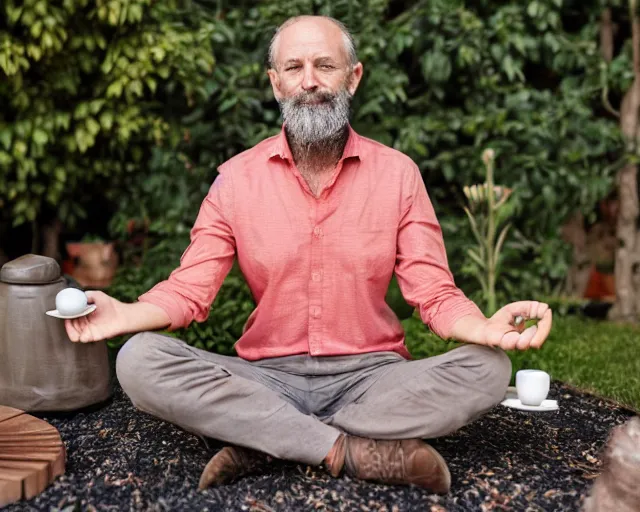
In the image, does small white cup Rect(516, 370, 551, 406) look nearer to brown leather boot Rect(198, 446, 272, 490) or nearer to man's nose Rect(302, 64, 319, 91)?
brown leather boot Rect(198, 446, 272, 490)

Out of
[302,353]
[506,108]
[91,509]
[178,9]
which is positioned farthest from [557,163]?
[91,509]

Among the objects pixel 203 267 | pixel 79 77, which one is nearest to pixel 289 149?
pixel 203 267

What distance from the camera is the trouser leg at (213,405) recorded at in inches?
92.7

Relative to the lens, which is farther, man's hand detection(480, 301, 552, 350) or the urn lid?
the urn lid

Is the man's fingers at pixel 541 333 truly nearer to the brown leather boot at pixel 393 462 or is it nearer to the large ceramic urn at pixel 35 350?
the brown leather boot at pixel 393 462

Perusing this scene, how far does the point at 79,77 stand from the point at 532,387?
3.32 m

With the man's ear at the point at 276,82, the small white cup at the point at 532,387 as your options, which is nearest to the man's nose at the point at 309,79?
the man's ear at the point at 276,82

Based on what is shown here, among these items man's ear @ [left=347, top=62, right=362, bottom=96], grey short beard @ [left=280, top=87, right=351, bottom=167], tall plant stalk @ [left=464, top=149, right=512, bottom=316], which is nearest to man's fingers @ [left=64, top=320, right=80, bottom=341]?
grey short beard @ [left=280, top=87, right=351, bottom=167]

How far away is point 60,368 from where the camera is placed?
115 inches

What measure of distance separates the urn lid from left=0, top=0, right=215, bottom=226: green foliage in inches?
62.7

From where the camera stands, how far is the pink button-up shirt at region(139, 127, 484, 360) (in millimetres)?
2674

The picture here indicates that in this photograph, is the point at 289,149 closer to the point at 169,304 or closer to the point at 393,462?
the point at 169,304

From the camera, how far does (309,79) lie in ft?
8.80

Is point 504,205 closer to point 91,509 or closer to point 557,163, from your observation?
point 557,163
